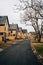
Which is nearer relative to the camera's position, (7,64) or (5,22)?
(7,64)

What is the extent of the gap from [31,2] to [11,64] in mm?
16558

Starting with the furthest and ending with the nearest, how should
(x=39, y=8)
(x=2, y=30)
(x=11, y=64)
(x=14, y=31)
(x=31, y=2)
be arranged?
(x=14, y=31), (x=2, y=30), (x=31, y=2), (x=39, y=8), (x=11, y=64)

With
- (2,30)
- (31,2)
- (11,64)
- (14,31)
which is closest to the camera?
(11,64)

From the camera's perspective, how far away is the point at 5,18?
3140 inches

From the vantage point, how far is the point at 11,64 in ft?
46.5

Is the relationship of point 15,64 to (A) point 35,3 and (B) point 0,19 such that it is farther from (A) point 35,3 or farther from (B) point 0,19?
(B) point 0,19

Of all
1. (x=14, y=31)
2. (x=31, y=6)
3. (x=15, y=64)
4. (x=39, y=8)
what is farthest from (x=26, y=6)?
(x=14, y=31)

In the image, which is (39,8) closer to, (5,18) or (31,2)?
(31,2)

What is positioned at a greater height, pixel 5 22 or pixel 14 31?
pixel 5 22

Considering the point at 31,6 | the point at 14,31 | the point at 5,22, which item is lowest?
the point at 14,31

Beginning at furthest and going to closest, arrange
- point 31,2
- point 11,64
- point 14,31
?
point 14,31
point 31,2
point 11,64

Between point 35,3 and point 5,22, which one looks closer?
point 35,3

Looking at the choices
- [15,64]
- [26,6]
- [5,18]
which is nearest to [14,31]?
[5,18]

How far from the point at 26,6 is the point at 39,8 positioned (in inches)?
117
